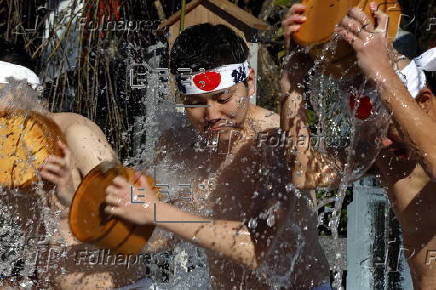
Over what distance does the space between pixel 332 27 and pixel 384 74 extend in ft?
0.71

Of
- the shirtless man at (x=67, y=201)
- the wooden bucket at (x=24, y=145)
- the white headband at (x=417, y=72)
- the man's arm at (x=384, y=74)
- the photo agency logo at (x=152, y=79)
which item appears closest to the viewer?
the man's arm at (x=384, y=74)

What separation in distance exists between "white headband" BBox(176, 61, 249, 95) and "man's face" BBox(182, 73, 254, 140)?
0.02 meters

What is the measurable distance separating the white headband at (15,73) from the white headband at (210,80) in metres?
1.00

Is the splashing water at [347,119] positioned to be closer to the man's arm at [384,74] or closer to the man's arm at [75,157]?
the man's arm at [384,74]

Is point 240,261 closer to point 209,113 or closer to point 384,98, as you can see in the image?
point 209,113

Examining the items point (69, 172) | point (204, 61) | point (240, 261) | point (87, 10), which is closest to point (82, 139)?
point (69, 172)

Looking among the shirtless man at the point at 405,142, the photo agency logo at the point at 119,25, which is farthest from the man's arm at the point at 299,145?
the photo agency logo at the point at 119,25

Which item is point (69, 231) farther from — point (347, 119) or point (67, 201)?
point (347, 119)

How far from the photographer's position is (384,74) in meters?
2.58

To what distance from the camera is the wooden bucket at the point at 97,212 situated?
8.94ft

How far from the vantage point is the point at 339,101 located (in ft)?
10.2

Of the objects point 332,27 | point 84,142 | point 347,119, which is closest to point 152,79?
point 84,142

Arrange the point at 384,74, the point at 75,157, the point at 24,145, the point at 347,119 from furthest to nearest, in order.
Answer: the point at 75,157, the point at 24,145, the point at 347,119, the point at 384,74

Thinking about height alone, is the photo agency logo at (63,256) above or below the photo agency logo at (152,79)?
→ below
